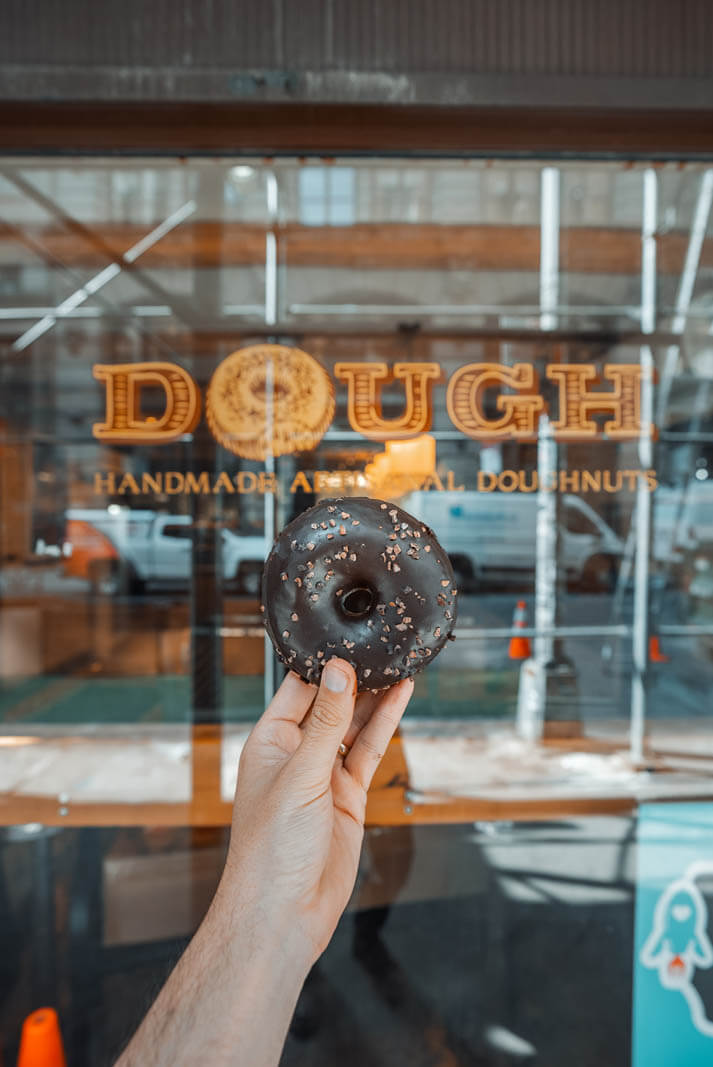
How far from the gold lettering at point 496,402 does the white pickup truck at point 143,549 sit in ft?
3.86

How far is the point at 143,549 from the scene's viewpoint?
335cm

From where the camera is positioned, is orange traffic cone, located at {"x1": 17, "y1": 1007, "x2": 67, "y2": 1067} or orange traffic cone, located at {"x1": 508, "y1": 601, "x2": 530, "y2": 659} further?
orange traffic cone, located at {"x1": 508, "y1": 601, "x2": 530, "y2": 659}

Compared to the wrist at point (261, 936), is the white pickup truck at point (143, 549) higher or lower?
higher

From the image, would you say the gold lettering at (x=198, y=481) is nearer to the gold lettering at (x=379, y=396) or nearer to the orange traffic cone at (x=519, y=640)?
the gold lettering at (x=379, y=396)

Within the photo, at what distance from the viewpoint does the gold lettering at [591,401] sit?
10.0 feet

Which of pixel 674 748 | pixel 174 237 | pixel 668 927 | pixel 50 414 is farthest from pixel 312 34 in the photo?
pixel 668 927

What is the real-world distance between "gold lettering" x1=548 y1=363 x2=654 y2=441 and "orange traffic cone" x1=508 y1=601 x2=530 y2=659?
38.0 inches

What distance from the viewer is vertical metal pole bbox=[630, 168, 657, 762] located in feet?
10.2

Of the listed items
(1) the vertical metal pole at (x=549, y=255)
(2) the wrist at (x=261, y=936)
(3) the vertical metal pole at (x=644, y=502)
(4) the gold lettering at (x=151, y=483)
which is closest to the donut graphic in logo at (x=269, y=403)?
(4) the gold lettering at (x=151, y=483)

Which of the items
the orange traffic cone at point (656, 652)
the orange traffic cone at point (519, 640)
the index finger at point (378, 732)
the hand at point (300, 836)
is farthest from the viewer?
the orange traffic cone at point (656, 652)

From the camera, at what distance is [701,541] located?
3.55 meters

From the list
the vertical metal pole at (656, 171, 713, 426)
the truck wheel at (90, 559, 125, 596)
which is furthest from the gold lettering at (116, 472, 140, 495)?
the vertical metal pole at (656, 171, 713, 426)

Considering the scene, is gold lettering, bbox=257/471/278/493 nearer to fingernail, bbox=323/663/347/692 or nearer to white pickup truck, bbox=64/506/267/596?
white pickup truck, bbox=64/506/267/596

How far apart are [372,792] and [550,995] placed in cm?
127
